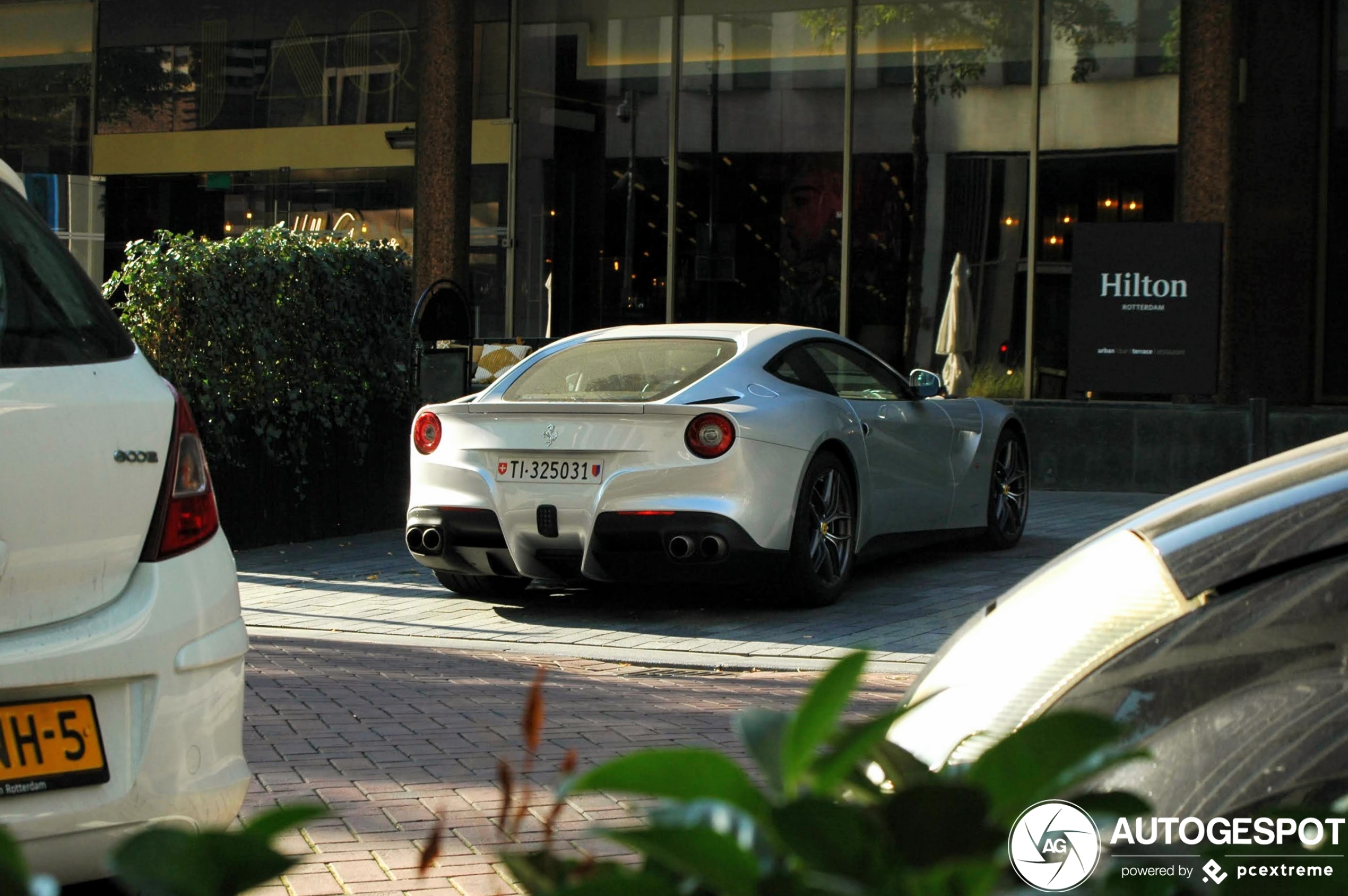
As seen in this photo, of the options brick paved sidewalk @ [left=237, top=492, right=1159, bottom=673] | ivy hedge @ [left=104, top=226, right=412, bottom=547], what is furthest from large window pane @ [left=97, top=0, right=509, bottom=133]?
brick paved sidewalk @ [left=237, top=492, right=1159, bottom=673]

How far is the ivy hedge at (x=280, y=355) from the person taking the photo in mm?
10938

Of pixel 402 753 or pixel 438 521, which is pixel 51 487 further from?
pixel 438 521

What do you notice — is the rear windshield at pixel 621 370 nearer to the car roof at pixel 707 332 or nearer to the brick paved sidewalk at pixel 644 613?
the car roof at pixel 707 332

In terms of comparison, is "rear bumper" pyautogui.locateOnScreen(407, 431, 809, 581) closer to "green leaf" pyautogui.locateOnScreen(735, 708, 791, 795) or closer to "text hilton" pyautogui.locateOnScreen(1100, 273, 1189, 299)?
"text hilton" pyautogui.locateOnScreen(1100, 273, 1189, 299)

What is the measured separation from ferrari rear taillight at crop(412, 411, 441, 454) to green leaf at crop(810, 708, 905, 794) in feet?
24.7

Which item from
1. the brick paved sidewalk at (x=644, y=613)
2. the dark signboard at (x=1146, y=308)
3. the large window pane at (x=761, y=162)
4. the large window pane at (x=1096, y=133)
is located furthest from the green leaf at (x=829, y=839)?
the large window pane at (x=761, y=162)

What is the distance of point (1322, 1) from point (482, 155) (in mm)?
9234

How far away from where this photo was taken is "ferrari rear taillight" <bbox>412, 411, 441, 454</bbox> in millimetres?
8398

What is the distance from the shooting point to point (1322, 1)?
1593 centimetres

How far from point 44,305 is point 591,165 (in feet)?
51.9

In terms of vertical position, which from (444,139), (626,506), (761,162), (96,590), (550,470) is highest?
(444,139)

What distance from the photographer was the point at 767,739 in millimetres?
892

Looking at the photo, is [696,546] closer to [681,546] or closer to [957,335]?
[681,546]

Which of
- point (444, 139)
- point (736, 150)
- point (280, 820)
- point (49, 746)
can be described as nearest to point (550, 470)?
point (49, 746)
